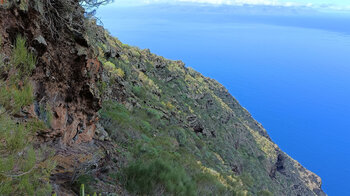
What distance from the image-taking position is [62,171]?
3.27 metres

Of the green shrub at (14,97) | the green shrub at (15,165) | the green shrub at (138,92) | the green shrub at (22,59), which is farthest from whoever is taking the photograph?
the green shrub at (138,92)

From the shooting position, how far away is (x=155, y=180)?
15.2 ft

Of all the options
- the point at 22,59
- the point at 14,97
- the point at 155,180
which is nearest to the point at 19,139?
the point at 14,97

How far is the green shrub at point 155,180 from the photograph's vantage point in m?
4.28

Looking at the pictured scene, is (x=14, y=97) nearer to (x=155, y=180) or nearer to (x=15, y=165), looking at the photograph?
(x=15, y=165)

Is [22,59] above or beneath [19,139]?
above

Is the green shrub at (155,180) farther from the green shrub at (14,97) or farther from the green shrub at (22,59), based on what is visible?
the green shrub at (22,59)

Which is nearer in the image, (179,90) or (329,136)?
(179,90)

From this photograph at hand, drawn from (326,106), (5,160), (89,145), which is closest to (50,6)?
(89,145)

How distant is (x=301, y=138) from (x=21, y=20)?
5895 inches

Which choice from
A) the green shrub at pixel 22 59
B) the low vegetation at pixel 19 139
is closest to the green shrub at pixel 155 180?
the low vegetation at pixel 19 139

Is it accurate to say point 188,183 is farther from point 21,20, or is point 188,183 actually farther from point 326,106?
point 326,106

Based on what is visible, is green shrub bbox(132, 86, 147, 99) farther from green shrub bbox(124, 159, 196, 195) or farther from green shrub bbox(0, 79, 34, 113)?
green shrub bbox(0, 79, 34, 113)

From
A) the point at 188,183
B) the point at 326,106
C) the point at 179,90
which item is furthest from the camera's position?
the point at 326,106
